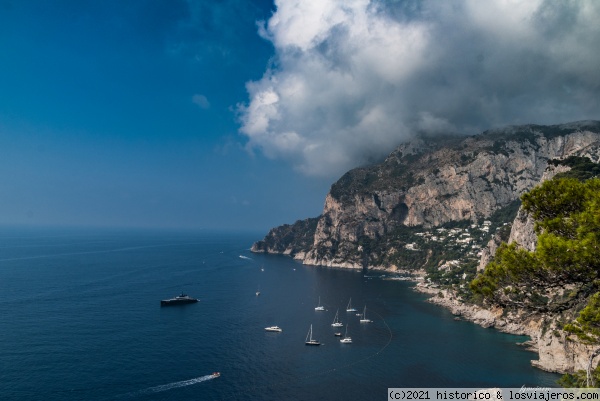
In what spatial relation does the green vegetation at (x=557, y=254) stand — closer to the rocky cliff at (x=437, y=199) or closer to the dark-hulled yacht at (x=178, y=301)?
the dark-hulled yacht at (x=178, y=301)

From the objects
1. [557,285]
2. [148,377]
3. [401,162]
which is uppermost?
[401,162]

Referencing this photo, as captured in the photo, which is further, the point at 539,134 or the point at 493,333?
the point at 539,134

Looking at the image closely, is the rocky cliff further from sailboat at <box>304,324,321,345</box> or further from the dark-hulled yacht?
the dark-hulled yacht

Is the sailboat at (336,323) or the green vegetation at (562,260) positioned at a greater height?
the green vegetation at (562,260)

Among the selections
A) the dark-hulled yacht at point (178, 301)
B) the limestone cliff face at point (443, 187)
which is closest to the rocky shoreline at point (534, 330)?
the dark-hulled yacht at point (178, 301)

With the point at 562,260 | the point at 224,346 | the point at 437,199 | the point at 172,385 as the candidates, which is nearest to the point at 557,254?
the point at 562,260

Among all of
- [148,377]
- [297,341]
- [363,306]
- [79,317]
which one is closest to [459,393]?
[297,341]

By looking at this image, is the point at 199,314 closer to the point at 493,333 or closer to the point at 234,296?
the point at 234,296
